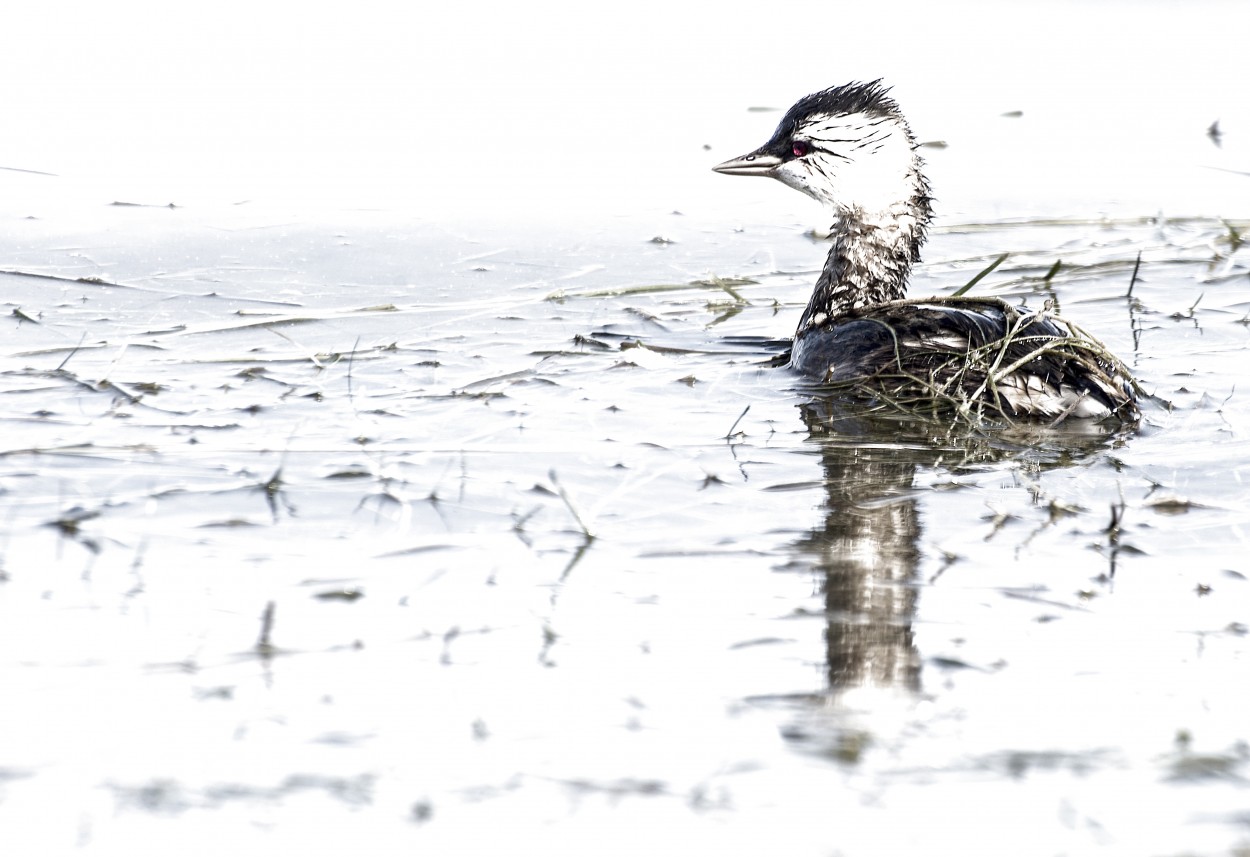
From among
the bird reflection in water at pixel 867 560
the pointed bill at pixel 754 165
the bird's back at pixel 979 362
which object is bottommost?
the bird reflection in water at pixel 867 560

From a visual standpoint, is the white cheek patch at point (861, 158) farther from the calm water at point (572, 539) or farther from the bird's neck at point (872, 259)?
the calm water at point (572, 539)

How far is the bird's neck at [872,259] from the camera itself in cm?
726

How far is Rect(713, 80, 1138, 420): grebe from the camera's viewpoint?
5.79 m

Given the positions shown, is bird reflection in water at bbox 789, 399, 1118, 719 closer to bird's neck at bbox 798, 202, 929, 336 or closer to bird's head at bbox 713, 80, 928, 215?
bird's neck at bbox 798, 202, 929, 336

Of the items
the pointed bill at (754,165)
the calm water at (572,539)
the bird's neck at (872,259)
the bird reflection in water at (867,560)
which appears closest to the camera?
the calm water at (572,539)

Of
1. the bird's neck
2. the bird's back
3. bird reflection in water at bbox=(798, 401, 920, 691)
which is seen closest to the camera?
bird reflection in water at bbox=(798, 401, 920, 691)

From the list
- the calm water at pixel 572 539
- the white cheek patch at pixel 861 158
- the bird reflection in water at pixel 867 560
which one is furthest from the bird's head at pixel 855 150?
the bird reflection in water at pixel 867 560

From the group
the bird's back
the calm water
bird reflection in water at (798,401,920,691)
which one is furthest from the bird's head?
bird reflection in water at (798,401,920,691)

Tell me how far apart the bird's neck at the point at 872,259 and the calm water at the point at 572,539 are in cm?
41

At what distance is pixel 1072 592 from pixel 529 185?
21.0 feet

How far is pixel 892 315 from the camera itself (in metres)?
6.45

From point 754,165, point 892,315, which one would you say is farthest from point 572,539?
point 754,165

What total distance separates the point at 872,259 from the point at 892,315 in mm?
894

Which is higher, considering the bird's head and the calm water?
the bird's head
